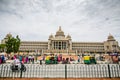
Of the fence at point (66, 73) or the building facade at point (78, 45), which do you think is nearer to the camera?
the fence at point (66, 73)

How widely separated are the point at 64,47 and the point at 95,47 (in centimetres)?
3102

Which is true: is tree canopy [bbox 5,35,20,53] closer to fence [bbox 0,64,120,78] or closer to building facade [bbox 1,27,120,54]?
fence [bbox 0,64,120,78]

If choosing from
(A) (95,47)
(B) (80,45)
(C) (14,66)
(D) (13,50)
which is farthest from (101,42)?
(C) (14,66)

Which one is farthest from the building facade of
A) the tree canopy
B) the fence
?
the fence

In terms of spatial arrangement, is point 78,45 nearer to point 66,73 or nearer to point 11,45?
point 11,45

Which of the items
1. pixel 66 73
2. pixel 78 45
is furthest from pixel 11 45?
pixel 78 45

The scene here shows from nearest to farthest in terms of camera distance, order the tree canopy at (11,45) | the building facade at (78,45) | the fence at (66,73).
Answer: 1. the fence at (66,73)
2. the tree canopy at (11,45)
3. the building facade at (78,45)

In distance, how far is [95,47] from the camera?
324ft

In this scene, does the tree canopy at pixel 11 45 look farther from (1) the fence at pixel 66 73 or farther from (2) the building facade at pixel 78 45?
(2) the building facade at pixel 78 45

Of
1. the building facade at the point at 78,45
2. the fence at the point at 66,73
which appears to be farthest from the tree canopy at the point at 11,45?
the building facade at the point at 78,45

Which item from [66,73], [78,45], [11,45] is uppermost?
[78,45]

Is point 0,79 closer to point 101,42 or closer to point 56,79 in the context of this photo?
point 56,79

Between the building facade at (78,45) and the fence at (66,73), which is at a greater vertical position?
the building facade at (78,45)

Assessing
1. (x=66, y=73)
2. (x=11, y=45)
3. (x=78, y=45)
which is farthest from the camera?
(x=78, y=45)
